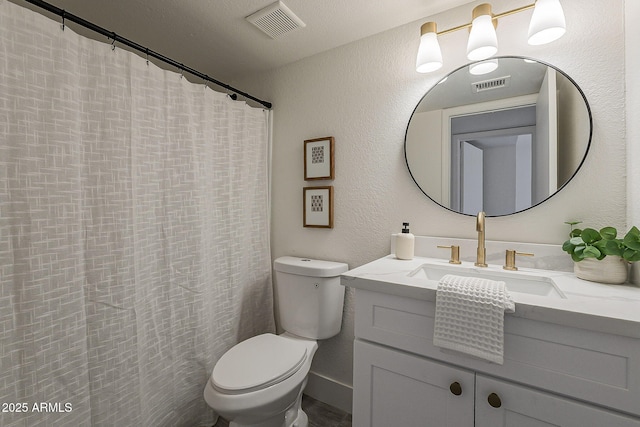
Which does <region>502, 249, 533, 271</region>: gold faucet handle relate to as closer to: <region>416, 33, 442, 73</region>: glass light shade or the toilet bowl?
<region>416, 33, 442, 73</region>: glass light shade

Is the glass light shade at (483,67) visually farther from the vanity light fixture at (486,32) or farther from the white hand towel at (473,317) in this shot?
the white hand towel at (473,317)

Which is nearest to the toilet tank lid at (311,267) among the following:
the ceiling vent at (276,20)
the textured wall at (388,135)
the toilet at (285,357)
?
the toilet at (285,357)

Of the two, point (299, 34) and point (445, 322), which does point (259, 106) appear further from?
point (445, 322)

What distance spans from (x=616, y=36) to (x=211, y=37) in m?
1.89

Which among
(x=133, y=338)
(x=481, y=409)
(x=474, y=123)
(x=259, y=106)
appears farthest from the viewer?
(x=259, y=106)

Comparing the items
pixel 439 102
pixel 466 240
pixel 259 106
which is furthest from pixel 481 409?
pixel 259 106

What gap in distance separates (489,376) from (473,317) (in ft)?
0.63

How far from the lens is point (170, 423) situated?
53.4 inches

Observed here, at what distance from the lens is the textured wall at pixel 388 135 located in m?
1.07

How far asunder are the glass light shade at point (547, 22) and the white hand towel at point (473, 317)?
3.19ft

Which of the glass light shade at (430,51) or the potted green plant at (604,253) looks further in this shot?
the glass light shade at (430,51)

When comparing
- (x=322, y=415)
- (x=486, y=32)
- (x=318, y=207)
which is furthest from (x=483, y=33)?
(x=322, y=415)

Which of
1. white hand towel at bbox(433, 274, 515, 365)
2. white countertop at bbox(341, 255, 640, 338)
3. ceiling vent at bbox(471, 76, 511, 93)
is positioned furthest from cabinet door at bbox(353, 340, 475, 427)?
ceiling vent at bbox(471, 76, 511, 93)

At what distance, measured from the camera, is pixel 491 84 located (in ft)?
4.13
